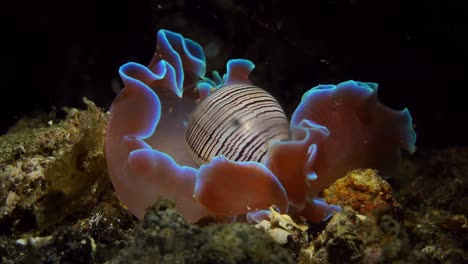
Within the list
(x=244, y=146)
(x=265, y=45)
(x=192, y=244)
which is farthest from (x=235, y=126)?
(x=265, y=45)

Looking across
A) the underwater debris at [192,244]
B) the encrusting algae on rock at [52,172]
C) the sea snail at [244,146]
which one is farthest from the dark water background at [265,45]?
the underwater debris at [192,244]

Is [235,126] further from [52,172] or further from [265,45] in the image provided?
[265,45]

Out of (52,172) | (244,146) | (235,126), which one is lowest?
(52,172)

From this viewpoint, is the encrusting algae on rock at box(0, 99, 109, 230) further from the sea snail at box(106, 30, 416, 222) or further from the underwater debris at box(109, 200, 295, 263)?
the underwater debris at box(109, 200, 295, 263)

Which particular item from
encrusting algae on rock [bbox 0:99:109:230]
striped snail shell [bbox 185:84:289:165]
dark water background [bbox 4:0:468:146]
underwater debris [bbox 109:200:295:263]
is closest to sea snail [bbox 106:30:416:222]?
striped snail shell [bbox 185:84:289:165]

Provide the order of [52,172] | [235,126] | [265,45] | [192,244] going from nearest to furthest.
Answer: [192,244]
[52,172]
[235,126]
[265,45]

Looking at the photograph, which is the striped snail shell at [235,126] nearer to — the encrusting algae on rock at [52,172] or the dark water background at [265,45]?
the encrusting algae on rock at [52,172]

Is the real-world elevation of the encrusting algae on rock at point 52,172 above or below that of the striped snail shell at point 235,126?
below
